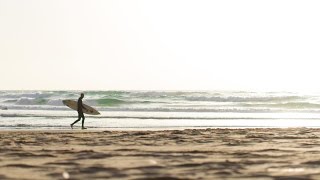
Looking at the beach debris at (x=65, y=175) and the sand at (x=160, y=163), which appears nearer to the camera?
the beach debris at (x=65, y=175)

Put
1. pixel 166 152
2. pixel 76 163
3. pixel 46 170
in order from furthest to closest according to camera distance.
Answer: pixel 166 152 → pixel 76 163 → pixel 46 170

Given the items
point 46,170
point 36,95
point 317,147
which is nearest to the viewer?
point 46,170

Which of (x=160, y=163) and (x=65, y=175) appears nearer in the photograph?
(x=65, y=175)

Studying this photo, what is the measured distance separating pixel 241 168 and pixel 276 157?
1.61 meters

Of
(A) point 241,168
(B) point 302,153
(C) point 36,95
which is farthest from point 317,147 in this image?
(C) point 36,95

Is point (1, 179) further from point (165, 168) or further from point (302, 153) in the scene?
point (302, 153)

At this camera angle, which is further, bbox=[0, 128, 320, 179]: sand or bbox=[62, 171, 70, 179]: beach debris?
bbox=[0, 128, 320, 179]: sand

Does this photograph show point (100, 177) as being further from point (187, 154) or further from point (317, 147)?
point (317, 147)

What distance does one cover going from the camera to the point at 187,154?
8750 mm

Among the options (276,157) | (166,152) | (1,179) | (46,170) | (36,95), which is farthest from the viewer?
(36,95)

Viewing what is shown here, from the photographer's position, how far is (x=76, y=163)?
739cm

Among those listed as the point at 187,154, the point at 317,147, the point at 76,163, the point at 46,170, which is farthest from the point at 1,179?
the point at 317,147

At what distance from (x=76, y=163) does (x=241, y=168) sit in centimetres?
238

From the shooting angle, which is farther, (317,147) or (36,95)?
(36,95)
